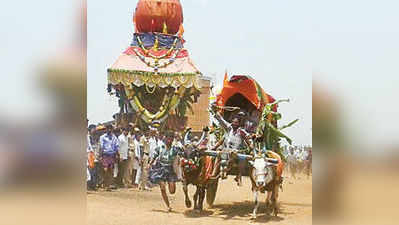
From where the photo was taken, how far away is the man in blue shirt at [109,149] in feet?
36.6

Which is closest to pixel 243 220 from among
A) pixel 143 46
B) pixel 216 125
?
pixel 216 125

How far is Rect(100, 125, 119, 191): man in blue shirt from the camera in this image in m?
11.2

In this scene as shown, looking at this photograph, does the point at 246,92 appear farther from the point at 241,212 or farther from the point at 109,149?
the point at 109,149

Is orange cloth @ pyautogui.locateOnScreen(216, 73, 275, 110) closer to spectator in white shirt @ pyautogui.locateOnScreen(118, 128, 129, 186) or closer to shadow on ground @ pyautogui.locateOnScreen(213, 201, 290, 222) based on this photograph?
shadow on ground @ pyautogui.locateOnScreen(213, 201, 290, 222)

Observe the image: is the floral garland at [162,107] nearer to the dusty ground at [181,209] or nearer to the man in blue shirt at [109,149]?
the dusty ground at [181,209]

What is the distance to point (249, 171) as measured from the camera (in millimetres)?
8289

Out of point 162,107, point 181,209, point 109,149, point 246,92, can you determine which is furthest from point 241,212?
point 162,107

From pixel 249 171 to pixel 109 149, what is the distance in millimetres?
3966

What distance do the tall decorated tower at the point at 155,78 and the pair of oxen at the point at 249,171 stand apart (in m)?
5.64

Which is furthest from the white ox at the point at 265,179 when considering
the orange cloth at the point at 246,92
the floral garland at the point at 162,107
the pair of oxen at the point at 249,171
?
A: the floral garland at the point at 162,107

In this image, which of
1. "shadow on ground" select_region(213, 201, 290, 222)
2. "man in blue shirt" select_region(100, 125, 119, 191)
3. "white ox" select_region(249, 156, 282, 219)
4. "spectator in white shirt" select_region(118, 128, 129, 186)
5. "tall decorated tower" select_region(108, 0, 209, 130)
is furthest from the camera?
"tall decorated tower" select_region(108, 0, 209, 130)

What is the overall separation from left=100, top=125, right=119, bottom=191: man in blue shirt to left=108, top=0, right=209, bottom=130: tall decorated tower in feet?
8.80

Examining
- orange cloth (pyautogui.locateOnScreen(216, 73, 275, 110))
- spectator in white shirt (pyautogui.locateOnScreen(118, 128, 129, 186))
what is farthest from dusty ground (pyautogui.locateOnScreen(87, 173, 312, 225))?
orange cloth (pyautogui.locateOnScreen(216, 73, 275, 110))
